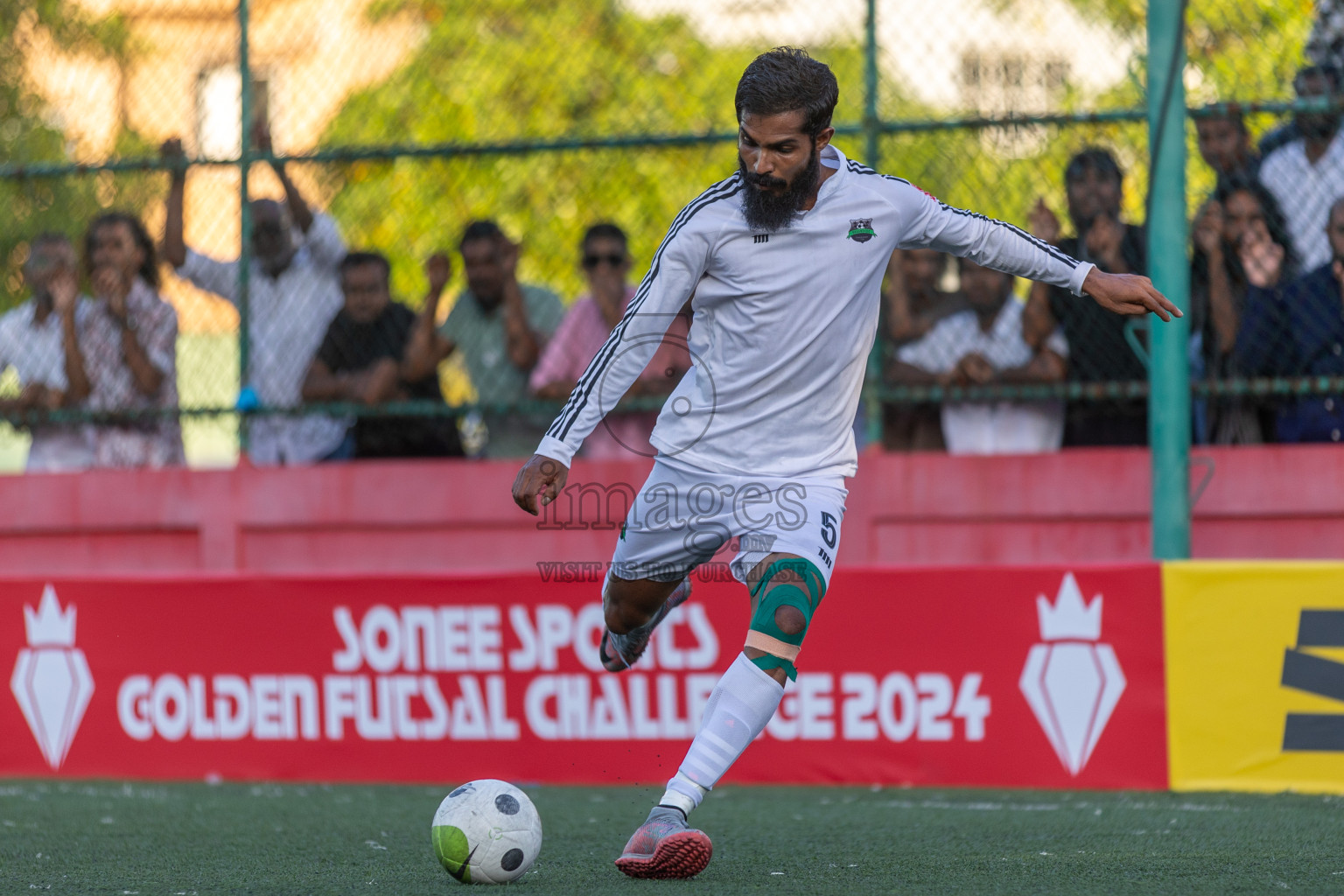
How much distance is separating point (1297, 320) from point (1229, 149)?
0.82 meters

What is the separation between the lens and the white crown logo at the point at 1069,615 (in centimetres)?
679

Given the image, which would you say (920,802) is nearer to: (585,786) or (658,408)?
(585,786)

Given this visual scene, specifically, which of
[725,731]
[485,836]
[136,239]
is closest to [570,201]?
[136,239]

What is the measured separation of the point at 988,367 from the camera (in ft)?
25.0

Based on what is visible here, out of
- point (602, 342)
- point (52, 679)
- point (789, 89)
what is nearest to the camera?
point (789, 89)

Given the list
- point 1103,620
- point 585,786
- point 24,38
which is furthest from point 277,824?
point 24,38

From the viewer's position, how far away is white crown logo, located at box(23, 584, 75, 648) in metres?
7.73

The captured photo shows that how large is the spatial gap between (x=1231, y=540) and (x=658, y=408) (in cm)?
269

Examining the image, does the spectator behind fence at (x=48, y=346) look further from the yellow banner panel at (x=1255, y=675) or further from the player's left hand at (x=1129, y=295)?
the player's left hand at (x=1129, y=295)

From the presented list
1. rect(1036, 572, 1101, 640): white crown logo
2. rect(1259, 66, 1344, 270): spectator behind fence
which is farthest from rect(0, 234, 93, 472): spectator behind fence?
rect(1259, 66, 1344, 270): spectator behind fence

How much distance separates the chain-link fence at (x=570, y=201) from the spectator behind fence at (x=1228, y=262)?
1 centimetres

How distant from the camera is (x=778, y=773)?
23.1 feet

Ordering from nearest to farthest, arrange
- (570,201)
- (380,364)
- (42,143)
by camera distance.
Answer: (380,364) → (42,143) → (570,201)

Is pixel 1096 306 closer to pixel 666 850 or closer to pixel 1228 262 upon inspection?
pixel 1228 262
